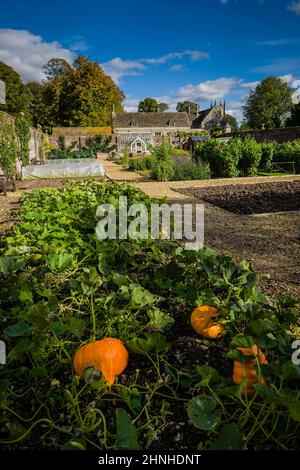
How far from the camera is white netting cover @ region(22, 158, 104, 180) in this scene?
17.9 meters

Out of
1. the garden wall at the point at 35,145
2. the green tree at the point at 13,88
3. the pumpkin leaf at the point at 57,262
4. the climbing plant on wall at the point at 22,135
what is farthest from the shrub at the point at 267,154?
the green tree at the point at 13,88

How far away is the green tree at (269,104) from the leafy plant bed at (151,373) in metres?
61.6

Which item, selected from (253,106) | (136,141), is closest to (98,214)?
(136,141)

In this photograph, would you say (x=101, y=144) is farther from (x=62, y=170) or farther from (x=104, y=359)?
(x=104, y=359)

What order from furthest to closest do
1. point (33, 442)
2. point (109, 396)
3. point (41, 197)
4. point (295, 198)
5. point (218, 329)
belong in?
point (295, 198)
point (41, 197)
point (218, 329)
point (109, 396)
point (33, 442)

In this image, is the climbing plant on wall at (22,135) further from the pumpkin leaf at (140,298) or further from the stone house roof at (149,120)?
the stone house roof at (149,120)

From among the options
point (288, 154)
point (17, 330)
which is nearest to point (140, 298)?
point (17, 330)

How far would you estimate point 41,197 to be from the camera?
20.2 ft

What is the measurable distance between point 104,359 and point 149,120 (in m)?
61.8

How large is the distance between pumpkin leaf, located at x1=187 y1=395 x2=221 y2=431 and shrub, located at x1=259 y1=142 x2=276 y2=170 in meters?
19.0

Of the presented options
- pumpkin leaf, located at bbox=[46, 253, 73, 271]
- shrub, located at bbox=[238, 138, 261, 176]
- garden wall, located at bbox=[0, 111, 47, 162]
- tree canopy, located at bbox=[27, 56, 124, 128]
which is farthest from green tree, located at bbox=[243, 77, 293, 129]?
pumpkin leaf, located at bbox=[46, 253, 73, 271]

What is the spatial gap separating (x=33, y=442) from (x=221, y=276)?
1428 millimetres
